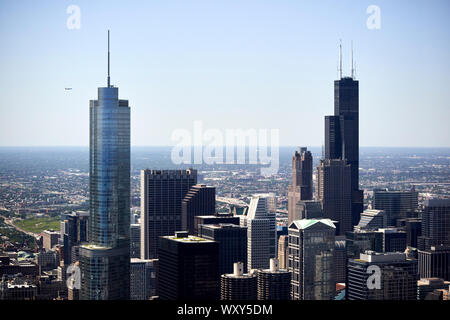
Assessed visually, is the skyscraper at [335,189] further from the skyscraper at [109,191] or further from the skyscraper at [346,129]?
the skyscraper at [109,191]

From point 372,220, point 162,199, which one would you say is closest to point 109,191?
point 162,199

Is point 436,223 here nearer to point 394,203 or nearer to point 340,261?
point 394,203

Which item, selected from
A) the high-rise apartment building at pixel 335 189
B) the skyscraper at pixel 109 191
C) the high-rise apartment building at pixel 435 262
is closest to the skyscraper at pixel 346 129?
the high-rise apartment building at pixel 335 189

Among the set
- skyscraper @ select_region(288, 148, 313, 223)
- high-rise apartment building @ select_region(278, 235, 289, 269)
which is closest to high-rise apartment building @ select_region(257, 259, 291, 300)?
high-rise apartment building @ select_region(278, 235, 289, 269)

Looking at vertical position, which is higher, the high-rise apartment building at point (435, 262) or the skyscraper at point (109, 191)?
the skyscraper at point (109, 191)

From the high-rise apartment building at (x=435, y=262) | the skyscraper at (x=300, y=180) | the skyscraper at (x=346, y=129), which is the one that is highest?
the skyscraper at (x=346, y=129)
